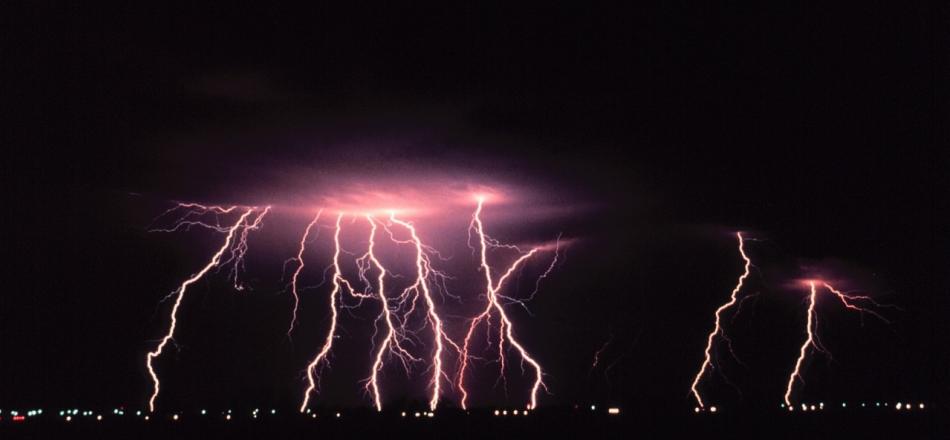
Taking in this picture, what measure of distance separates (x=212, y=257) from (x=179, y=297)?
1.74ft

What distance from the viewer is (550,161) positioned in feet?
18.3

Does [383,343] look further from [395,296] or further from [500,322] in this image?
[500,322]

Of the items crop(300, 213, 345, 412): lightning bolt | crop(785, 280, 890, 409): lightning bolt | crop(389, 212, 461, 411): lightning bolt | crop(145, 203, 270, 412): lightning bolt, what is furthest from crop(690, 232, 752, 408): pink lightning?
crop(145, 203, 270, 412): lightning bolt

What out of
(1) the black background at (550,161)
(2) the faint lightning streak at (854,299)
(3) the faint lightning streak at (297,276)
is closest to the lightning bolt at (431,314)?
(1) the black background at (550,161)

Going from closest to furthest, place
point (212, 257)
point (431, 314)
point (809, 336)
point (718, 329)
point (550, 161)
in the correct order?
1. point (550, 161)
2. point (212, 257)
3. point (431, 314)
4. point (718, 329)
5. point (809, 336)

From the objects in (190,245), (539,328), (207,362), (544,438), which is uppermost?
(190,245)

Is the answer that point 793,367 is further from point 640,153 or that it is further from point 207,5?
point 207,5

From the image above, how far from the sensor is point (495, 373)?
7.92m

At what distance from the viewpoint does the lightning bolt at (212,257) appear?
23.9 feet

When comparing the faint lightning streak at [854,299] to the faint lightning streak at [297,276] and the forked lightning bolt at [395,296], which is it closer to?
the forked lightning bolt at [395,296]

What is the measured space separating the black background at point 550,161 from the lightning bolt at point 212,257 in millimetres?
121

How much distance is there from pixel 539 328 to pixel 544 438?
9.01ft

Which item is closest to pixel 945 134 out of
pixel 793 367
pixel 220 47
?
pixel 793 367

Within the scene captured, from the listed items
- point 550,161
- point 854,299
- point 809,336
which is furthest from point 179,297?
point 854,299
